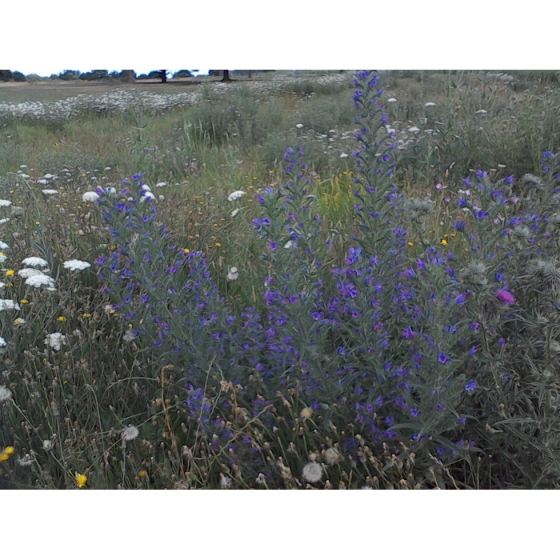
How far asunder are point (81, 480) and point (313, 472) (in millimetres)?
806

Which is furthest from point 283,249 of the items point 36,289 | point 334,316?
point 36,289

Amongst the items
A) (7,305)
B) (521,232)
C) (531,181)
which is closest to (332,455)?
(521,232)

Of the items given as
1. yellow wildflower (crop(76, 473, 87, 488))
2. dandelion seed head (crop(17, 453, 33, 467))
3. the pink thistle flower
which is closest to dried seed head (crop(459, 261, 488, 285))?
the pink thistle flower

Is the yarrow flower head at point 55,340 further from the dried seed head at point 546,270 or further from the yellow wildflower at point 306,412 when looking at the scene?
the dried seed head at point 546,270

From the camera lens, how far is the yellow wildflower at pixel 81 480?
5.97 feet

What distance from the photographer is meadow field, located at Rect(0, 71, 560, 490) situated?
1.70 meters

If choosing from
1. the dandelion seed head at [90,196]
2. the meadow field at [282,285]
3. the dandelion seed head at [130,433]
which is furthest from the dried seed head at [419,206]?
the dandelion seed head at [90,196]

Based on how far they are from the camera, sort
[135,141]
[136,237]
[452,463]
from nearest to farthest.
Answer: [452,463], [136,237], [135,141]

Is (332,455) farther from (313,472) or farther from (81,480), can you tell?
(81,480)

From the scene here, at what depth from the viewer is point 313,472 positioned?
1716 mm
